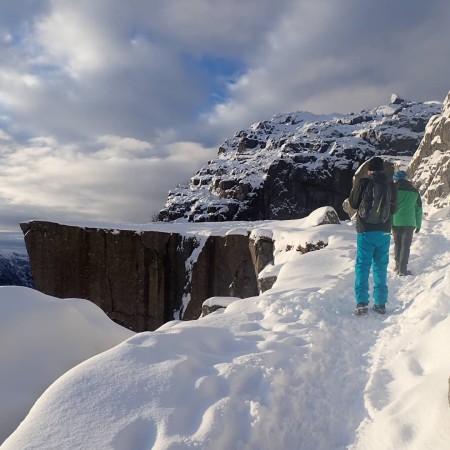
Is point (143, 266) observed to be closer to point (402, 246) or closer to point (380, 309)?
point (402, 246)

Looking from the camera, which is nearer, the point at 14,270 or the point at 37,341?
the point at 37,341

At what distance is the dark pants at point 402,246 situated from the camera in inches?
245

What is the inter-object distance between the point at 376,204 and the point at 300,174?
56.0m

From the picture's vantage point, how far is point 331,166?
194ft

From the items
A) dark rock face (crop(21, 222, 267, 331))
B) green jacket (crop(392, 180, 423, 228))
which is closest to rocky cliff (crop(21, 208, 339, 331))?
dark rock face (crop(21, 222, 267, 331))

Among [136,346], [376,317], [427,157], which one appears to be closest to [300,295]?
[376,317]

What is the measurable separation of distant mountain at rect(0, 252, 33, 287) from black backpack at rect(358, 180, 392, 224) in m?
126

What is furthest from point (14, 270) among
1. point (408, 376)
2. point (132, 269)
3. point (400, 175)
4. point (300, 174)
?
point (408, 376)

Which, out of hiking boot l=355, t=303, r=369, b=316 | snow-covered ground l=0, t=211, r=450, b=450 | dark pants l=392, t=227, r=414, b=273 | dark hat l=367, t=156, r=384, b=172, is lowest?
snow-covered ground l=0, t=211, r=450, b=450

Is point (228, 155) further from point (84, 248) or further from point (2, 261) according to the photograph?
point (2, 261)

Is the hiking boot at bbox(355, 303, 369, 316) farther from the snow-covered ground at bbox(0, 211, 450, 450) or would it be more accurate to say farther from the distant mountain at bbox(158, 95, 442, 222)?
the distant mountain at bbox(158, 95, 442, 222)

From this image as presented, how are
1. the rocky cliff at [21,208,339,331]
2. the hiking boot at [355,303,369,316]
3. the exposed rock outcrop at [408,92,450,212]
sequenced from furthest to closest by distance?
the rocky cliff at [21,208,339,331]
the exposed rock outcrop at [408,92,450,212]
the hiking boot at [355,303,369,316]

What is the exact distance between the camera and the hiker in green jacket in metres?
6.36

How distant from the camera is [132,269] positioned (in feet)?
61.3
